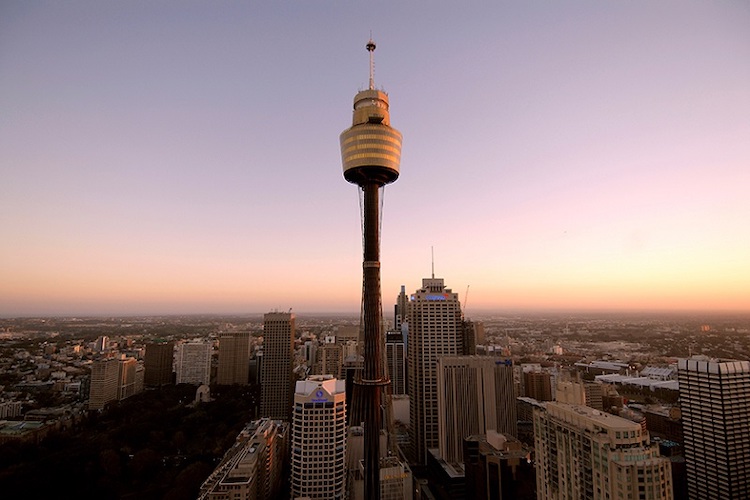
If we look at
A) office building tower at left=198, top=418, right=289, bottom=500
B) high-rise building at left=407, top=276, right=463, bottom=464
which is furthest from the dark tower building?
high-rise building at left=407, top=276, right=463, bottom=464

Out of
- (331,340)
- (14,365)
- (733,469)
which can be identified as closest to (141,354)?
(14,365)

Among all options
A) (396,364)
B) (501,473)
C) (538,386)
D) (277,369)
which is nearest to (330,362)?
(396,364)

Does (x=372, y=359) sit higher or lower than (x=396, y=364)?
higher

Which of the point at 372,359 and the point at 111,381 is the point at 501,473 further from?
the point at 111,381

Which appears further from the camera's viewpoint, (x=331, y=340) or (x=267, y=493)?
(x=331, y=340)

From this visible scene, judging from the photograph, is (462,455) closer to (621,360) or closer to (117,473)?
(117,473)

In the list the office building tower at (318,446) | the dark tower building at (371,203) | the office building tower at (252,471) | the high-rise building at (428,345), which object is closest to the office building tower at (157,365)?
the office building tower at (252,471)
